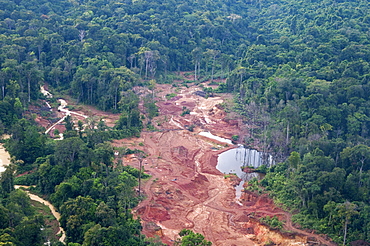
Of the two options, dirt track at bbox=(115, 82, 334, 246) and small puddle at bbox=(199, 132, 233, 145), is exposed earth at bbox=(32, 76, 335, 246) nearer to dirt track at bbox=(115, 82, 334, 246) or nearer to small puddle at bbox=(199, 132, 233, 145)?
dirt track at bbox=(115, 82, 334, 246)

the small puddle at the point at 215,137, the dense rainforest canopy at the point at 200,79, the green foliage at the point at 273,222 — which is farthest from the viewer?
the small puddle at the point at 215,137

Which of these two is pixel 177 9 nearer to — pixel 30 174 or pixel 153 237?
pixel 30 174

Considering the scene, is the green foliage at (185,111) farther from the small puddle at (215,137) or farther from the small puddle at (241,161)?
the small puddle at (241,161)

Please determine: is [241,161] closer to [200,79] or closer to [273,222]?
[273,222]

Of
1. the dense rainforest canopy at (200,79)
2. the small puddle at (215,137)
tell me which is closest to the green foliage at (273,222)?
the dense rainforest canopy at (200,79)

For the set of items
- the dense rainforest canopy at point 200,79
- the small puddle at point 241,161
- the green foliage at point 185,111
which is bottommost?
the small puddle at point 241,161

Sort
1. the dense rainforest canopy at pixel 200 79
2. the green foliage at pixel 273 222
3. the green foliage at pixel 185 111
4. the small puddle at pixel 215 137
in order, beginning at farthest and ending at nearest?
the green foliage at pixel 185 111, the small puddle at pixel 215 137, the dense rainforest canopy at pixel 200 79, the green foliage at pixel 273 222
